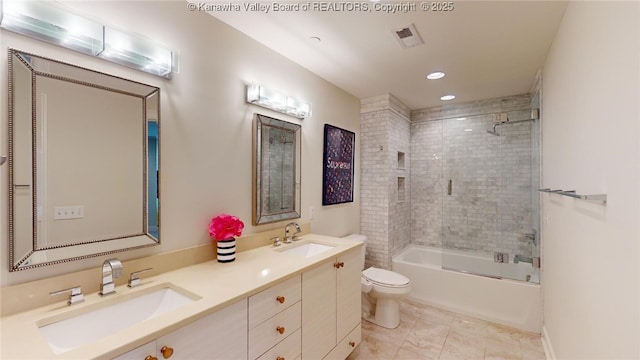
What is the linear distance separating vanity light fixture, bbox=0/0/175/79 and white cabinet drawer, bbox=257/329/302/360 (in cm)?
161

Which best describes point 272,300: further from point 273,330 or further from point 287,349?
point 287,349

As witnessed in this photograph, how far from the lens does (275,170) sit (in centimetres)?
227

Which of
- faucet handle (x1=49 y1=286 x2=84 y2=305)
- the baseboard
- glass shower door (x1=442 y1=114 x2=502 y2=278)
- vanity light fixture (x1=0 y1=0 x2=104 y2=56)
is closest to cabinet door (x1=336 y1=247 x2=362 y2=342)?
faucet handle (x1=49 y1=286 x2=84 y2=305)

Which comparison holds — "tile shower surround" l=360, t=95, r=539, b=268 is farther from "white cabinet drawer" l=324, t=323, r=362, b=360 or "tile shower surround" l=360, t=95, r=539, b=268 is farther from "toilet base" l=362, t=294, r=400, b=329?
"white cabinet drawer" l=324, t=323, r=362, b=360

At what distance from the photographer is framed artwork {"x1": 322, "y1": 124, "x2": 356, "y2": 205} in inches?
114

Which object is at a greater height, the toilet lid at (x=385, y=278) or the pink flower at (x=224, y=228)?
the pink flower at (x=224, y=228)

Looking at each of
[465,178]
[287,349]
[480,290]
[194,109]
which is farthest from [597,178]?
[465,178]

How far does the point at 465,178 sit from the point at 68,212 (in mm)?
3932

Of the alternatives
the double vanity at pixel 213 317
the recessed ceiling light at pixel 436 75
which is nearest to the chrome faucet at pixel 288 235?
the double vanity at pixel 213 317

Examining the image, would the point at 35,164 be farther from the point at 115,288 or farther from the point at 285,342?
the point at 285,342

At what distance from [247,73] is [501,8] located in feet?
5.63

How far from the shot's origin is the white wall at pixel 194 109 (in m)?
1.27

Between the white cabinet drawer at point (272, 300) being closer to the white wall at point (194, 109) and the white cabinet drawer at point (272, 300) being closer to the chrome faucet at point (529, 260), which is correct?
the white wall at point (194, 109)

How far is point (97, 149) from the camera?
4.24 feet
